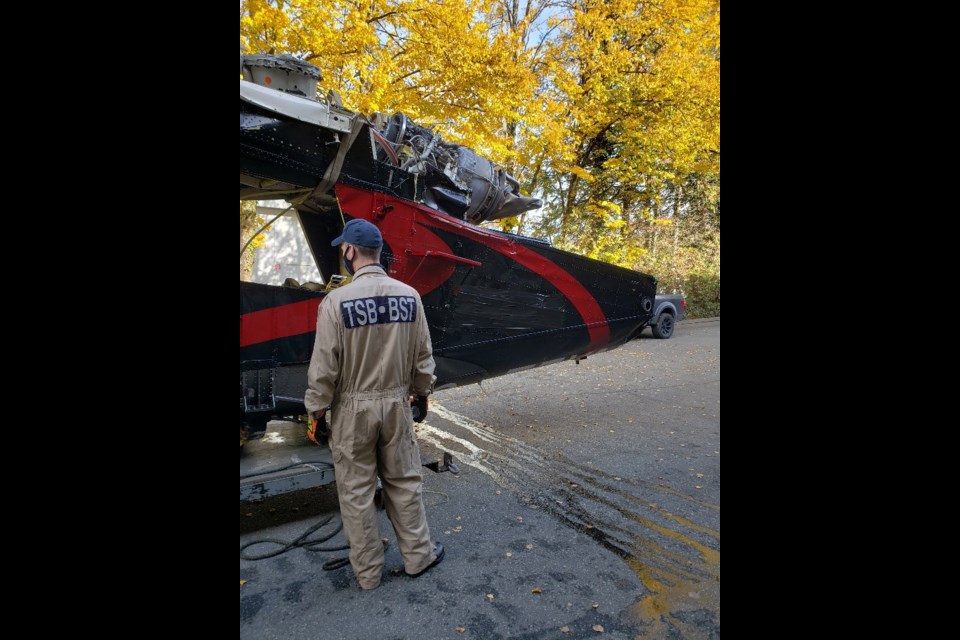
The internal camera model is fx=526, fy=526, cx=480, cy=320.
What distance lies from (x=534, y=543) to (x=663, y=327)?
1123 centimetres

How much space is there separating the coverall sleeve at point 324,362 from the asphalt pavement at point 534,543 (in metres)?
1.07

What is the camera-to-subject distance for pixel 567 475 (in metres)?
4.66

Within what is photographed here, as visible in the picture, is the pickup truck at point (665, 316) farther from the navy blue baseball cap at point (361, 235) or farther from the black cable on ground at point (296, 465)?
the navy blue baseball cap at point (361, 235)

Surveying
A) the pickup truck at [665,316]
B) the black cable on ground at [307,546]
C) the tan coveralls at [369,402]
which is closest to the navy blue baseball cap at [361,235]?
the tan coveralls at [369,402]

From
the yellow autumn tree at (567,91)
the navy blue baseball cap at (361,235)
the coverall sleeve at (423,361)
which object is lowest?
the coverall sleeve at (423,361)

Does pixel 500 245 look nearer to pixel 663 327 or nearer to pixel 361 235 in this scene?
pixel 361 235

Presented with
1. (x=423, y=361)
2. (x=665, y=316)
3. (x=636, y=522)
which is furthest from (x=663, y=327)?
(x=423, y=361)

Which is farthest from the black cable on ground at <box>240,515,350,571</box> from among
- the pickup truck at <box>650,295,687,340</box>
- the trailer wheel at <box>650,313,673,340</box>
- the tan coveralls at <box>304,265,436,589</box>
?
the trailer wheel at <box>650,313,673,340</box>

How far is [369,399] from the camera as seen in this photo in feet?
9.52

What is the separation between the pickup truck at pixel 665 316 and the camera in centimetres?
1348

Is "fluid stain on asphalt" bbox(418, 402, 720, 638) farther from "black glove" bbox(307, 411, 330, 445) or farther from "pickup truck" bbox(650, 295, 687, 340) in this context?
"pickup truck" bbox(650, 295, 687, 340)

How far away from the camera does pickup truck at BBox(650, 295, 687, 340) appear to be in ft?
44.2
